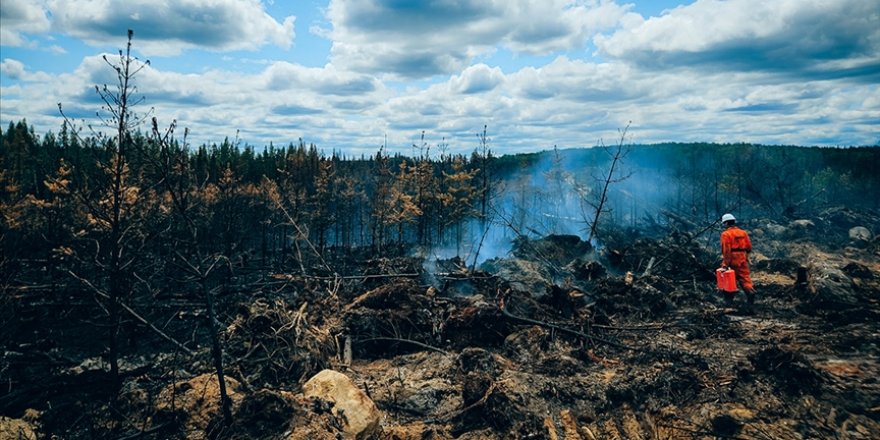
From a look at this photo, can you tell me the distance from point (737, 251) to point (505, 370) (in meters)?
5.63

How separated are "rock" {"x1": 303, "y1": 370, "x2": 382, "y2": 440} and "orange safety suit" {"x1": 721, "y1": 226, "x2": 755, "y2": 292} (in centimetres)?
749

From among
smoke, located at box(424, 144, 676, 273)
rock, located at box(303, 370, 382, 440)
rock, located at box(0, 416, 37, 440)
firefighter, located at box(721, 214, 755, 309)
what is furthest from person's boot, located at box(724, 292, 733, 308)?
smoke, located at box(424, 144, 676, 273)

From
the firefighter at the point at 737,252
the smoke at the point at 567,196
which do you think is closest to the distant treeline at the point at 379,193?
the smoke at the point at 567,196

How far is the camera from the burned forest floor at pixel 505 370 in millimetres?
5230

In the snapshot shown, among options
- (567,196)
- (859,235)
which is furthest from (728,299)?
(567,196)

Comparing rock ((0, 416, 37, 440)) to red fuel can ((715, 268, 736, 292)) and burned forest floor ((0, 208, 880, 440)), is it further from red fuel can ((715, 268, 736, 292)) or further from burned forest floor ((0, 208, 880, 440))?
red fuel can ((715, 268, 736, 292))

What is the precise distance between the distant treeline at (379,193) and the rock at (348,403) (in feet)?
9.06

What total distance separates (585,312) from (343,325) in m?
5.09

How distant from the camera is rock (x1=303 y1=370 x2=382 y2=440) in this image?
507 centimetres

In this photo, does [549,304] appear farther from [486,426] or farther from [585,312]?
[486,426]

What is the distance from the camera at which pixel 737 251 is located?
880cm

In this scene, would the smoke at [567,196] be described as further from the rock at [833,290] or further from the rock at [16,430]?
the rock at [16,430]

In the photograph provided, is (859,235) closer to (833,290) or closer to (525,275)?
(833,290)

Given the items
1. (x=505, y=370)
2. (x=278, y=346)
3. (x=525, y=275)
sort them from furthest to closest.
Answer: (x=525, y=275)
(x=278, y=346)
(x=505, y=370)
